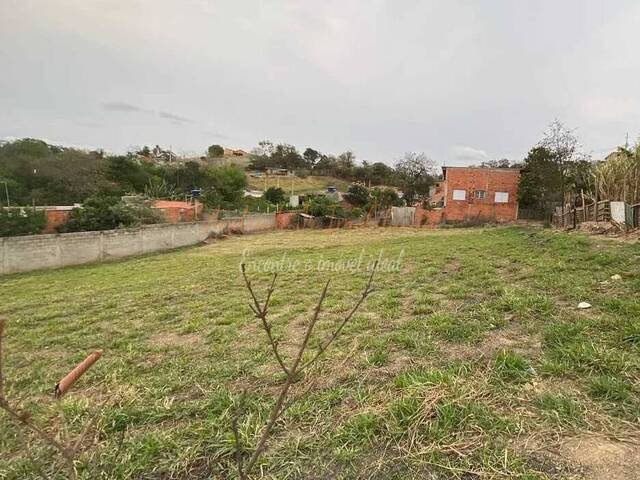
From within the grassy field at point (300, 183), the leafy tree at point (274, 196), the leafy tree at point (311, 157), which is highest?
the leafy tree at point (311, 157)

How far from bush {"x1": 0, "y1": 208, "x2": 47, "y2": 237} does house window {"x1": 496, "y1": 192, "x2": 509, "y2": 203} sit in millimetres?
22898

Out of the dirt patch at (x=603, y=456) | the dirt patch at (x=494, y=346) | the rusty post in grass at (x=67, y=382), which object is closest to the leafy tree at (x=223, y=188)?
the dirt patch at (x=494, y=346)

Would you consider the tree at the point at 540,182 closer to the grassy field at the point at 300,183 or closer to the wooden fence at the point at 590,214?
the wooden fence at the point at 590,214

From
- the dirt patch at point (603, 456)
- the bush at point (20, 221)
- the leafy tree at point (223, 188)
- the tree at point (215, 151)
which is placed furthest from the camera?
the tree at point (215, 151)

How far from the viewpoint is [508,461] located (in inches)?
60.1

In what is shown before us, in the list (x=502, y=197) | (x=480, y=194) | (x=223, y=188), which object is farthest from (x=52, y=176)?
(x=502, y=197)

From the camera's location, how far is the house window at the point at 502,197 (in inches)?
882

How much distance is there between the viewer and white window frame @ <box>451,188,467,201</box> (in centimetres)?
2294

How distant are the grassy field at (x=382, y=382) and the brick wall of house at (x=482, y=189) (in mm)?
18615

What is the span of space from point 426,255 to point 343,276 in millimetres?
2325

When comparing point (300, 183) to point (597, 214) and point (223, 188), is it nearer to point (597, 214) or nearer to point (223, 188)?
point (223, 188)

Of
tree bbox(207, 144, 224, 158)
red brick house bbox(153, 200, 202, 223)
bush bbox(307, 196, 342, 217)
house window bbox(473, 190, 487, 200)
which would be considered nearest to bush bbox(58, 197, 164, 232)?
red brick house bbox(153, 200, 202, 223)

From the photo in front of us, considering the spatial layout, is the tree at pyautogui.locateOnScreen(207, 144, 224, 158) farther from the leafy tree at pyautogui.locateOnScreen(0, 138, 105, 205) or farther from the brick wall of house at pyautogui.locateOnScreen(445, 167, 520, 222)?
the brick wall of house at pyautogui.locateOnScreen(445, 167, 520, 222)

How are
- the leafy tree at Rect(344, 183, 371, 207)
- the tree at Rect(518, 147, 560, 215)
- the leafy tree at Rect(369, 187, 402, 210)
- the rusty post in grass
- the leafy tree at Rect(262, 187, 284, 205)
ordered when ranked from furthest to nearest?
Result: the leafy tree at Rect(344, 183, 371, 207) → the leafy tree at Rect(262, 187, 284, 205) → the leafy tree at Rect(369, 187, 402, 210) → the tree at Rect(518, 147, 560, 215) → the rusty post in grass
